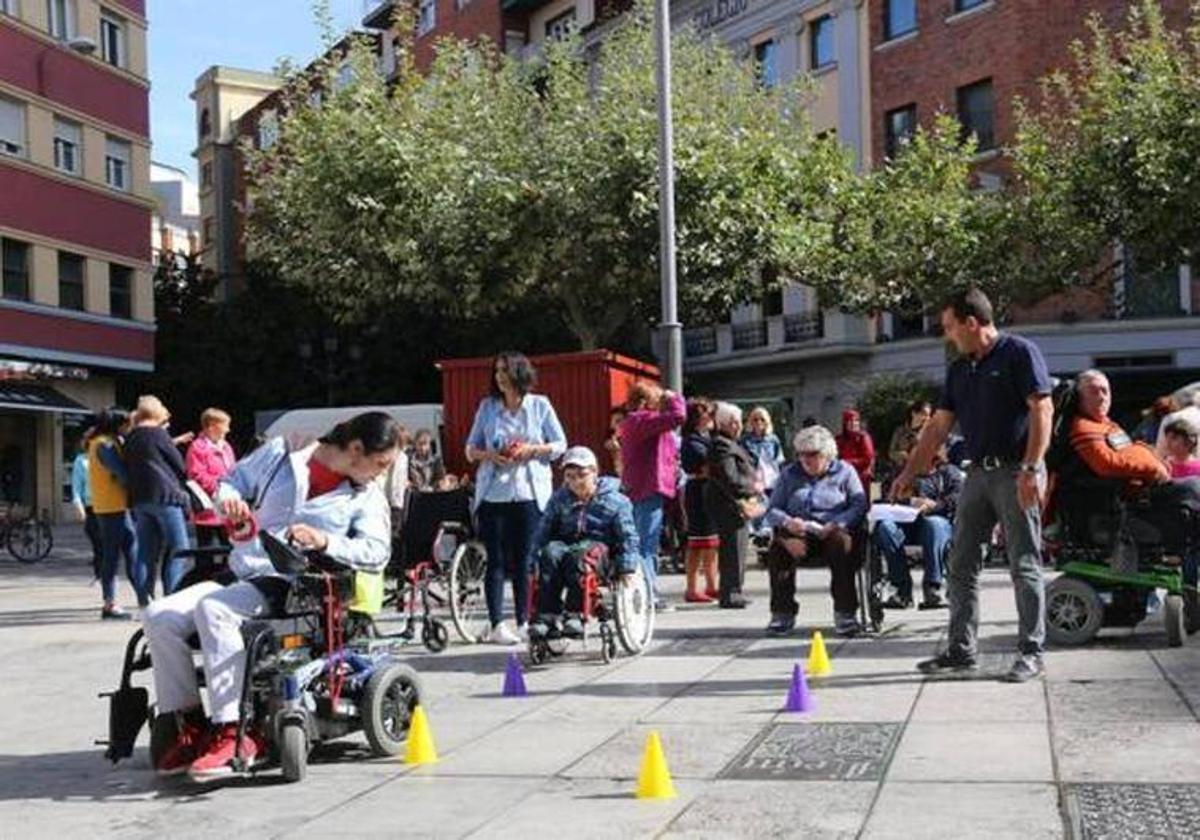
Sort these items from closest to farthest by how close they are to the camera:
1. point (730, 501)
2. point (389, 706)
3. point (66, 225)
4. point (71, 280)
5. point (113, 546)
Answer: point (389, 706) → point (730, 501) → point (113, 546) → point (66, 225) → point (71, 280)

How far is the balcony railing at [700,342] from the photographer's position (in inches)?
1636

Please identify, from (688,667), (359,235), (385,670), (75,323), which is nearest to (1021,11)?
(359,235)

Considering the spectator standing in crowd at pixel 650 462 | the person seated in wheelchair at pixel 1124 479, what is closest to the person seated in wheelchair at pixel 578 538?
the spectator standing in crowd at pixel 650 462

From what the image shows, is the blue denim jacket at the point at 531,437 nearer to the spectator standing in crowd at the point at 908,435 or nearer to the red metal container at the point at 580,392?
the spectator standing in crowd at the point at 908,435

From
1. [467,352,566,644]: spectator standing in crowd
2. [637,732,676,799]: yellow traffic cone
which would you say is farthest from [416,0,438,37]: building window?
[637,732,676,799]: yellow traffic cone

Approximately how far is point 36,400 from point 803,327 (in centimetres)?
1859

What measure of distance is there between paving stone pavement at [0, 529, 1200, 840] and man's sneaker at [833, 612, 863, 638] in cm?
34

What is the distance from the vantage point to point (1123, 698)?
709 cm

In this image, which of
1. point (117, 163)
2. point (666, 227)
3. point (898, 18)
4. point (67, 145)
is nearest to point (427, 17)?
point (117, 163)

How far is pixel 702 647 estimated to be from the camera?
9617mm

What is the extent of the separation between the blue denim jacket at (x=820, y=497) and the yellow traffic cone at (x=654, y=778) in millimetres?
4480

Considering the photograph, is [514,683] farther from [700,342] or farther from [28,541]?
[700,342]

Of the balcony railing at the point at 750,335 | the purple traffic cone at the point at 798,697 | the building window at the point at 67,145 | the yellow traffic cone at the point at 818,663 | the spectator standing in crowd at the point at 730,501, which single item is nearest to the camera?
the purple traffic cone at the point at 798,697

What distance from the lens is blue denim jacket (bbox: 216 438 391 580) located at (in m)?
6.33
